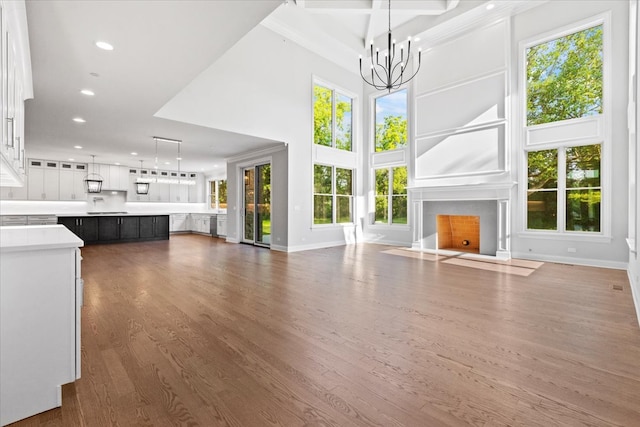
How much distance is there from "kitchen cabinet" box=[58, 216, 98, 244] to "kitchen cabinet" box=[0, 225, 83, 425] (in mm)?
8149

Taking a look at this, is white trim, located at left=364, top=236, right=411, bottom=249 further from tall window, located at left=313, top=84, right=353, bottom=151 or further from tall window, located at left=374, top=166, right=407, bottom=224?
tall window, located at left=313, top=84, right=353, bottom=151

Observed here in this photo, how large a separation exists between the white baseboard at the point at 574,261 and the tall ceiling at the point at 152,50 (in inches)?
210

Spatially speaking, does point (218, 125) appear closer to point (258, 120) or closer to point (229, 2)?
point (258, 120)

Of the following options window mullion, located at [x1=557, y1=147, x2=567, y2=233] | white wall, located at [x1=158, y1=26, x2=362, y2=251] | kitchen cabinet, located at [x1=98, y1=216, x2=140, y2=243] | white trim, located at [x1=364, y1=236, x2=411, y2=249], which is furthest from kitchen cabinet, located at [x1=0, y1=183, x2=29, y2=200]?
window mullion, located at [x1=557, y1=147, x2=567, y2=233]

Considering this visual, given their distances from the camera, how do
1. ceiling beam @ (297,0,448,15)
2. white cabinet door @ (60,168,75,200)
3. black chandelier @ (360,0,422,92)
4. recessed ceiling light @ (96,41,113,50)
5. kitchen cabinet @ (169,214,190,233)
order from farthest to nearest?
kitchen cabinet @ (169,214,190,233) < white cabinet door @ (60,168,75,200) < ceiling beam @ (297,0,448,15) < black chandelier @ (360,0,422,92) < recessed ceiling light @ (96,41,113,50)

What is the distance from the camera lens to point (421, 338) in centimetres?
247

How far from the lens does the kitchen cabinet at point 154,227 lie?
9352mm

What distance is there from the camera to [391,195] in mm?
8922

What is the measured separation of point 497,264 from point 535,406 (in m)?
4.82

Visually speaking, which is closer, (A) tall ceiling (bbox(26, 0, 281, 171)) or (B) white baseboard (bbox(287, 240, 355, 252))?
(A) tall ceiling (bbox(26, 0, 281, 171))

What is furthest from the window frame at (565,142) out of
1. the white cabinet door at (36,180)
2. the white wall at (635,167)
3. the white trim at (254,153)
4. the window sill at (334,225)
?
the white cabinet door at (36,180)

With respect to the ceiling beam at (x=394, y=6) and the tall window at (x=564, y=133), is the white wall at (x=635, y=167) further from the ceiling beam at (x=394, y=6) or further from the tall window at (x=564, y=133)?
the ceiling beam at (x=394, y=6)

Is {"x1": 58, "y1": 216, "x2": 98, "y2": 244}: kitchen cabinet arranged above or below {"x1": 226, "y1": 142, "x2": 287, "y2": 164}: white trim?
below

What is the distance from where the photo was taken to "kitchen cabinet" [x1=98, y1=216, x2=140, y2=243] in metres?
8.62
